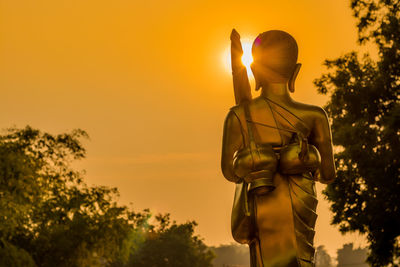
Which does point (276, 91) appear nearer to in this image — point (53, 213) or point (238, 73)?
point (238, 73)

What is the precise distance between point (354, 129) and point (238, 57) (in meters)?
14.2

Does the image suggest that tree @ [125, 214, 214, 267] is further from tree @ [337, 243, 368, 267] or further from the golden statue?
tree @ [337, 243, 368, 267]

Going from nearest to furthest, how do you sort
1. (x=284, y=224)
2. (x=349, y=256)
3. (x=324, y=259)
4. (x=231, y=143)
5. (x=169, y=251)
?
1. (x=284, y=224)
2. (x=231, y=143)
3. (x=169, y=251)
4. (x=349, y=256)
5. (x=324, y=259)

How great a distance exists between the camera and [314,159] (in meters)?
6.32

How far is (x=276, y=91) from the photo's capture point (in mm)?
6832

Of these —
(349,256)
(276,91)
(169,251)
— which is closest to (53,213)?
(276,91)

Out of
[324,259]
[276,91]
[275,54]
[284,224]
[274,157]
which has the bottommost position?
[284,224]

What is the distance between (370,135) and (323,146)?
47.1 ft

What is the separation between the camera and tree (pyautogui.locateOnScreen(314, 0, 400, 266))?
64.6ft

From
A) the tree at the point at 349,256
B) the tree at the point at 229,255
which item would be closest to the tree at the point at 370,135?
the tree at the point at 349,256

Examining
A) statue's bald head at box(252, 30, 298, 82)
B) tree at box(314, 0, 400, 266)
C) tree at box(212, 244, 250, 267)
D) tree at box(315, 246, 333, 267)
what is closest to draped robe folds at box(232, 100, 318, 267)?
statue's bald head at box(252, 30, 298, 82)

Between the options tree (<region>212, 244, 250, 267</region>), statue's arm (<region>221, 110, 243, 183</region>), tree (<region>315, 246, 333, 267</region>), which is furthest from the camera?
tree (<region>315, 246, 333, 267</region>)

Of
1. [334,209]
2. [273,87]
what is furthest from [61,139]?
[273,87]

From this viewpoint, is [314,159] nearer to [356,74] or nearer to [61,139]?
[356,74]
